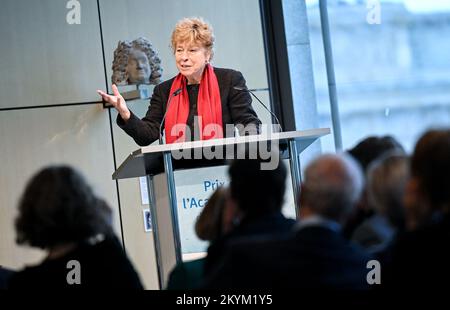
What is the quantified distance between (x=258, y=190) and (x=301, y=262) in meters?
0.26

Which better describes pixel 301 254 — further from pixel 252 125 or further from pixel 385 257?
pixel 252 125

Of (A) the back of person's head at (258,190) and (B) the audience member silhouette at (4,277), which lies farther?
(B) the audience member silhouette at (4,277)

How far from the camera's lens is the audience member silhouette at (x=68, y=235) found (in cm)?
240

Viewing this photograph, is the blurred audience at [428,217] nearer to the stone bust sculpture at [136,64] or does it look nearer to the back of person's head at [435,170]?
the back of person's head at [435,170]

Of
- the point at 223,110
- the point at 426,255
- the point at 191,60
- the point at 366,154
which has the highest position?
the point at 191,60

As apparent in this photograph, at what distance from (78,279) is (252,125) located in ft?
4.23

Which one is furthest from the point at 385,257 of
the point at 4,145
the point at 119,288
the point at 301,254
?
the point at 4,145

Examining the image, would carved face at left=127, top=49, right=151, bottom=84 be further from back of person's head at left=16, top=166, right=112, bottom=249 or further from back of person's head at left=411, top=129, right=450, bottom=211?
back of person's head at left=411, top=129, right=450, bottom=211

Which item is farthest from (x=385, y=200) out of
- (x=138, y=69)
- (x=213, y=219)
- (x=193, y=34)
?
(x=138, y=69)

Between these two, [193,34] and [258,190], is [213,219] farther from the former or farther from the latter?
[193,34]

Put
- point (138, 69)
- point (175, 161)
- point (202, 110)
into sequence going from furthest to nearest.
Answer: point (138, 69) → point (202, 110) → point (175, 161)

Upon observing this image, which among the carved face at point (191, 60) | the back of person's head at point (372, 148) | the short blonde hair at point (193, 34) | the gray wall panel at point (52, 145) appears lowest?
the back of person's head at point (372, 148)

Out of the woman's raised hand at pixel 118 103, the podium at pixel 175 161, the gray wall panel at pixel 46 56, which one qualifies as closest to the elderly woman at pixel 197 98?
the woman's raised hand at pixel 118 103

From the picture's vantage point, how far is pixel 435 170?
202 cm
